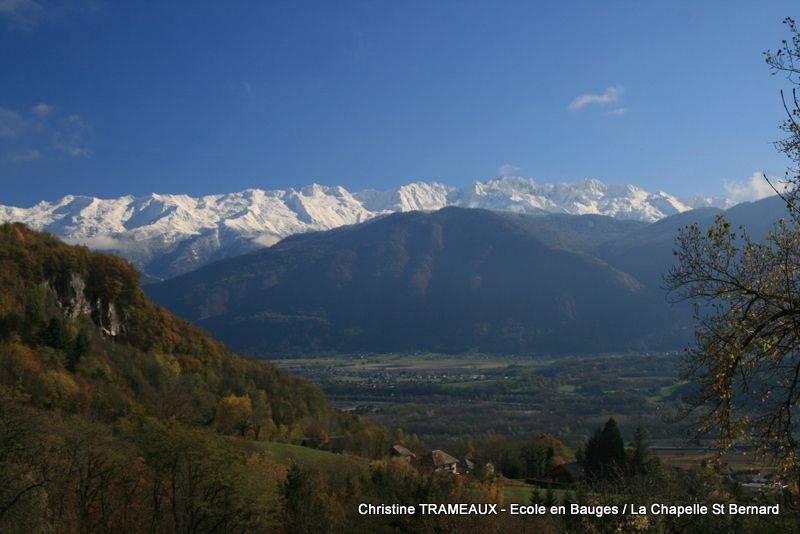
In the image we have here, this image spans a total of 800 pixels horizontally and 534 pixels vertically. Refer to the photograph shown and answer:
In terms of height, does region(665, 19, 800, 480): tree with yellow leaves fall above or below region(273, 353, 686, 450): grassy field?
above

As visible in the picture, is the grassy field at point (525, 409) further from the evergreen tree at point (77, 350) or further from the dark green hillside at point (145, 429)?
the evergreen tree at point (77, 350)

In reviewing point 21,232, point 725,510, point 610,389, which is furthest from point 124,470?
point 610,389

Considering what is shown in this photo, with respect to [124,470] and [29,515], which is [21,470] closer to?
[29,515]

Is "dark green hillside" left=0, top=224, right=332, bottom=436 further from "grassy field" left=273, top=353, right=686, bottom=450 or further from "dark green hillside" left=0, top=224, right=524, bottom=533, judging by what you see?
"grassy field" left=273, top=353, right=686, bottom=450

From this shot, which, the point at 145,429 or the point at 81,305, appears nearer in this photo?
the point at 145,429

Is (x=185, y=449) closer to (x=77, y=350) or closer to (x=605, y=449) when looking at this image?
(x=605, y=449)

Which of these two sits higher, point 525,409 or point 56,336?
point 56,336

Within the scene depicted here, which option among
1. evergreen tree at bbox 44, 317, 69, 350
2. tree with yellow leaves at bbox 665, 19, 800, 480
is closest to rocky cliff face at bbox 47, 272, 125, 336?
evergreen tree at bbox 44, 317, 69, 350

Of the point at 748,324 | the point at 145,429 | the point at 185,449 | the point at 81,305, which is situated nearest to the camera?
the point at 748,324

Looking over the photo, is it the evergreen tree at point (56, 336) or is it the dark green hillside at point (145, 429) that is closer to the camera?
the dark green hillside at point (145, 429)

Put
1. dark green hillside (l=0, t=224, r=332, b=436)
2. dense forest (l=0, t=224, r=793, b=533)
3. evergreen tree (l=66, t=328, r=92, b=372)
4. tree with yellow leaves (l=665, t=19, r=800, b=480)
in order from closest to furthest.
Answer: tree with yellow leaves (l=665, t=19, r=800, b=480)
dense forest (l=0, t=224, r=793, b=533)
dark green hillside (l=0, t=224, r=332, b=436)
evergreen tree (l=66, t=328, r=92, b=372)

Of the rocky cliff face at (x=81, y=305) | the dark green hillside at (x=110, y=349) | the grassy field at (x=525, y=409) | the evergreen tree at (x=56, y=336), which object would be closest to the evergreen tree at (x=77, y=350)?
the dark green hillside at (x=110, y=349)

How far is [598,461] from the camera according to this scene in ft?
209

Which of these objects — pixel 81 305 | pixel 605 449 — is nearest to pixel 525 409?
pixel 605 449
